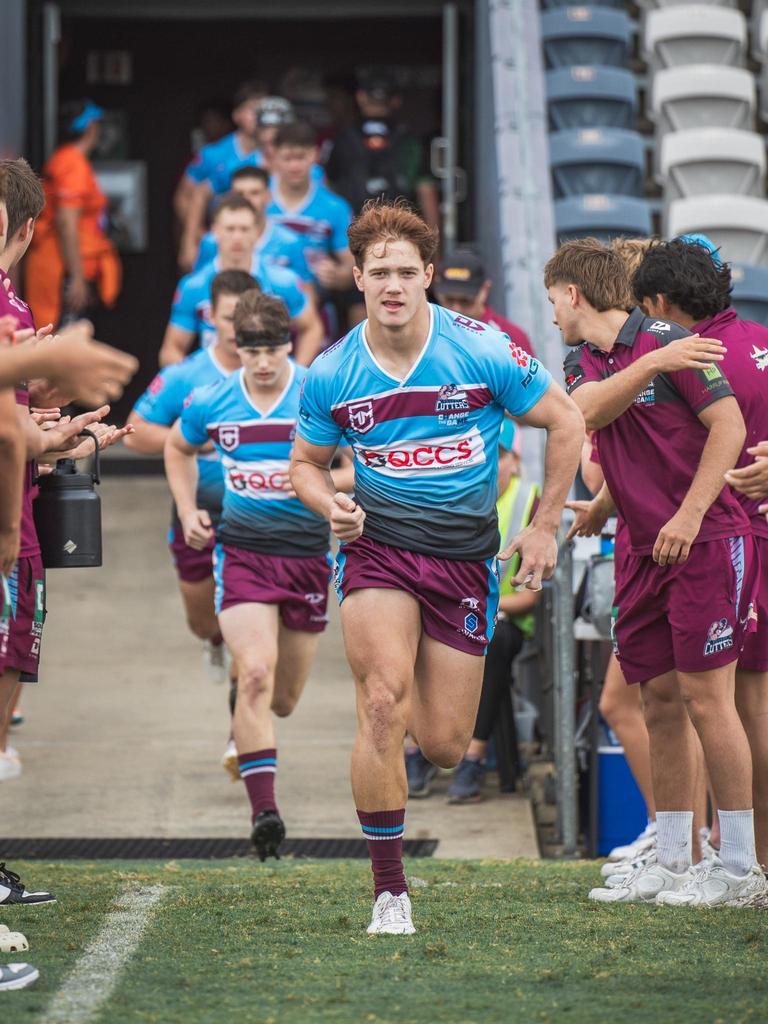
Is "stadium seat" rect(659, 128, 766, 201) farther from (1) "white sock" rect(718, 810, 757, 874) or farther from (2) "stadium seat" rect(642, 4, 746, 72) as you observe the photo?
(1) "white sock" rect(718, 810, 757, 874)

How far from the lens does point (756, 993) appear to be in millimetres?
→ 4293

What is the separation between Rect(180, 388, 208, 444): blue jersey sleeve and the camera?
7.44 m

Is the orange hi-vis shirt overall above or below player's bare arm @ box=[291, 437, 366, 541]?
above

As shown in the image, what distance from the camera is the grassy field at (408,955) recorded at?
A: 163 inches

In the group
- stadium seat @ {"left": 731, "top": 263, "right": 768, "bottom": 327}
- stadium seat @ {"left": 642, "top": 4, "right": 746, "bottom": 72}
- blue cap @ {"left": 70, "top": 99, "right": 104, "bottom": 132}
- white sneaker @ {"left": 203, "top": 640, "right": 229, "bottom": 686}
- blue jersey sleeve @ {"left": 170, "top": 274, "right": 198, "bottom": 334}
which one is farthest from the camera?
stadium seat @ {"left": 642, "top": 4, "right": 746, "bottom": 72}

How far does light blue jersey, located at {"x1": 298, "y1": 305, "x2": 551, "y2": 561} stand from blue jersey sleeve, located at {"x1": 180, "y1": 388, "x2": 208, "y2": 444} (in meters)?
2.14

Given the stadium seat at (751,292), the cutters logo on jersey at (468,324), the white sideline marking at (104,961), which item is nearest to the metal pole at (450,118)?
the stadium seat at (751,292)

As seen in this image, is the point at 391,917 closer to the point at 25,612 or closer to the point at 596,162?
the point at 25,612

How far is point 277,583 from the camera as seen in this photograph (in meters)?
7.29

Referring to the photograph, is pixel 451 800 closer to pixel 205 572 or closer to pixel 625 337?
pixel 205 572

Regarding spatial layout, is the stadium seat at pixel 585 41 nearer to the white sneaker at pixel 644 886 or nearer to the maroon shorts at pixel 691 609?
the maroon shorts at pixel 691 609

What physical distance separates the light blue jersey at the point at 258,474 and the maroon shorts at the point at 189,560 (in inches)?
41.6

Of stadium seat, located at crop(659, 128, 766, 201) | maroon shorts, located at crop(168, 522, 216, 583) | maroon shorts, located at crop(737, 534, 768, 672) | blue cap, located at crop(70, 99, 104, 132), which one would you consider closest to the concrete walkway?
maroon shorts, located at crop(168, 522, 216, 583)

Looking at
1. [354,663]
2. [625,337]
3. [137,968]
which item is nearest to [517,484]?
[625,337]
